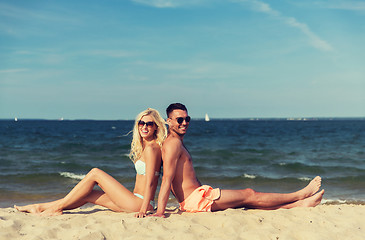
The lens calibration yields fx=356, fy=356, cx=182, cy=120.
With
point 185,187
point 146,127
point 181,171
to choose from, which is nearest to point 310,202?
point 185,187

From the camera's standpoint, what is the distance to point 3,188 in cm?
967

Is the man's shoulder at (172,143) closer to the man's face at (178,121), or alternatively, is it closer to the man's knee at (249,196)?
the man's face at (178,121)

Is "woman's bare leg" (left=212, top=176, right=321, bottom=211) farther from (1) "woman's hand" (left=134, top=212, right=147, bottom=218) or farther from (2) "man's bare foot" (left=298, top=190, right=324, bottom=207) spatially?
(1) "woman's hand" (left=134, top=212, right=147, bottom=218)

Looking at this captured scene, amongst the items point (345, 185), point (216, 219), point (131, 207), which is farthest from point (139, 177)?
point (345, 185)

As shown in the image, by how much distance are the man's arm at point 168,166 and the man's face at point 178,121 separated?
19 cm

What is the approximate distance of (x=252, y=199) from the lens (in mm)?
5422

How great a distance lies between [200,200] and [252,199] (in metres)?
0.85

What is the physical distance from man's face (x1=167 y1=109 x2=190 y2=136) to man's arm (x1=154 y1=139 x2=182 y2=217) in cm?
19

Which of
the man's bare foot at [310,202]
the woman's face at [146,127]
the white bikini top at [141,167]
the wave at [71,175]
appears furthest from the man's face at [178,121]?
the wave at [71,175]

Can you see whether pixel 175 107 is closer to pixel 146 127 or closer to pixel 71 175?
pixel 146 127

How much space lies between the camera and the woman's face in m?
5.14

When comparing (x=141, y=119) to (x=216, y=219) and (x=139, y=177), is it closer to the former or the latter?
(x=139, y=177)

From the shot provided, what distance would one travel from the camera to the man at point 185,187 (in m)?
4.83

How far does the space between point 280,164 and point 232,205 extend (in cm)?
1013
